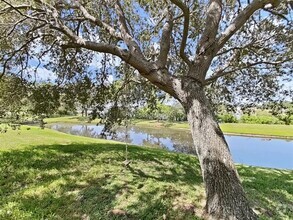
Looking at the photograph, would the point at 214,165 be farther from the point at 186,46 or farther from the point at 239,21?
the point at 186,46

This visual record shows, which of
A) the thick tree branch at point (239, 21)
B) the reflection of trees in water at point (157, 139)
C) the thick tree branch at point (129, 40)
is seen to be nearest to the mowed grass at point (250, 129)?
the reflection of trees in water at point (157, 139)

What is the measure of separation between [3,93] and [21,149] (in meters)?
1.76

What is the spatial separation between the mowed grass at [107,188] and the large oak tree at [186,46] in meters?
1.46

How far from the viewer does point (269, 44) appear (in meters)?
6.80

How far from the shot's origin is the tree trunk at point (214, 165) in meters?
3.28

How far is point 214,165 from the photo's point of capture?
3514 mm

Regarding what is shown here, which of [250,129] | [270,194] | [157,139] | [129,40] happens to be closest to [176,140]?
[157,139]

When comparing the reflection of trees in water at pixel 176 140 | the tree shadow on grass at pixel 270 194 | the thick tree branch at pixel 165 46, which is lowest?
the reflection of trees in water at pixel 176 140

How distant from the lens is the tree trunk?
10.7ft

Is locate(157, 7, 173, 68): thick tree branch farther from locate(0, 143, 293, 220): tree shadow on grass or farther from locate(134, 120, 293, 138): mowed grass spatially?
locate(134, 120, 293, 138): mowed grass

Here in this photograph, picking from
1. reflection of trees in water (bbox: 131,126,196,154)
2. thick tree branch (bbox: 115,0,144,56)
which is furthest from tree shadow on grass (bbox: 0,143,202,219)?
reflection of trees in water (bbox: 131,126,196,154)

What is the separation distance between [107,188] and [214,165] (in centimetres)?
247

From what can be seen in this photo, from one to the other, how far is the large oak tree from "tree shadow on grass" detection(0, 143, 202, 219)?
1458 mm

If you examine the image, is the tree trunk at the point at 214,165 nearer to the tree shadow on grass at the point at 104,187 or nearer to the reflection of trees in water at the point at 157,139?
the tree shadow on grass at the point at 104,187
